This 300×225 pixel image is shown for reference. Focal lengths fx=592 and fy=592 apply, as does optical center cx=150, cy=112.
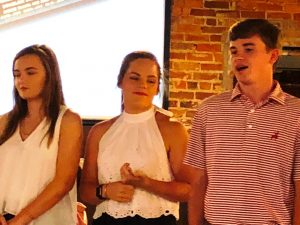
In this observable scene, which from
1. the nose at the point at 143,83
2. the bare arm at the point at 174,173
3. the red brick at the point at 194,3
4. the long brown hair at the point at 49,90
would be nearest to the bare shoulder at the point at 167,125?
the bare arm at the point at 174,173

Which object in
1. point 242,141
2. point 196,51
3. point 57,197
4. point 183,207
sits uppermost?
point 196,51

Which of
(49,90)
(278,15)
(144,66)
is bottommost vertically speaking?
(49,90)

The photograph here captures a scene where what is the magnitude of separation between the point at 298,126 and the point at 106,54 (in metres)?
2.17

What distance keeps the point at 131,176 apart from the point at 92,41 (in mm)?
1875

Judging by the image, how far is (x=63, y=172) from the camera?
2361 millimetres

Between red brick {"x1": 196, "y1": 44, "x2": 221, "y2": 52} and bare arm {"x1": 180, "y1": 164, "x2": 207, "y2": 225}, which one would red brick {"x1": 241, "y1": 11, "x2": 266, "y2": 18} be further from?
bare arm {"x1": 180, "y1": 164, "x2": 207, "y2": 225}

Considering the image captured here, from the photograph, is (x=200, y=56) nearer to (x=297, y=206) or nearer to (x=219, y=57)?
(x=219, y=57)

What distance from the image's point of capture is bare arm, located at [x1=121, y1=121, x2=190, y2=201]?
234 centimetres

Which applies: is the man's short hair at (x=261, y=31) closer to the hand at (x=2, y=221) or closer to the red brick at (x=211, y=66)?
the hand at (x=2, y=221)

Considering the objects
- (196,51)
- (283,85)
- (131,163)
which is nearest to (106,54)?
(196,51)

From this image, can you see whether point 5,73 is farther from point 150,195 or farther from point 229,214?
point 229,214

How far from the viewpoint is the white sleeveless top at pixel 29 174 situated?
234cm

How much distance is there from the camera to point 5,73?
391cm

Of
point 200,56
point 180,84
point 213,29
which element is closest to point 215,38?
point 213,29
